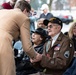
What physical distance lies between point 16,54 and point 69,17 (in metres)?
2.31

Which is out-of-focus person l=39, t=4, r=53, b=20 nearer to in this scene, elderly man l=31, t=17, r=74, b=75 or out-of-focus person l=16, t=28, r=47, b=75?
out-of-focus person l=16, t=28, r=47, b=75

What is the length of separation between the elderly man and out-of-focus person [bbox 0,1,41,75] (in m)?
0.19

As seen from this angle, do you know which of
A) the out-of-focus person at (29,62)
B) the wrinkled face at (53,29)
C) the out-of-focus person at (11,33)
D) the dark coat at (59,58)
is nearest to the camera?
the out-of-focus person at (11,33)

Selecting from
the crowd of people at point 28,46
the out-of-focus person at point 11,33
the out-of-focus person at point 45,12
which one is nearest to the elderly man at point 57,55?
the crowd of people at point 28,46

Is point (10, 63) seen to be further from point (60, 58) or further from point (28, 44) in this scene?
point (60, 58)

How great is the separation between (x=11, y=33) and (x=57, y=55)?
57 cm

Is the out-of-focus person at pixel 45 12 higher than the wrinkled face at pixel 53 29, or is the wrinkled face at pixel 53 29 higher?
the wrinkled face at pixel 53 29

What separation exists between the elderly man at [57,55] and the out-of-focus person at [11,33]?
19cm

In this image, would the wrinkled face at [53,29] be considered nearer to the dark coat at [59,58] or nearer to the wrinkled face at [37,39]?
the dark coat at [59,58]

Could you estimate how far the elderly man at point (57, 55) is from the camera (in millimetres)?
2958

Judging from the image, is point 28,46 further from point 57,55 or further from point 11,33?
point 57,55

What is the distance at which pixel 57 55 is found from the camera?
117 inches

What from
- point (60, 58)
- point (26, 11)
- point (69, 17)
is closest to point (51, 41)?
point (60, 58)

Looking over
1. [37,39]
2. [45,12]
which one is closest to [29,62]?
[37,39]
